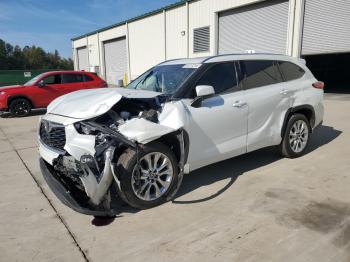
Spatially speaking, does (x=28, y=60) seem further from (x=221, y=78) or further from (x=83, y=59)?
(x=221, y=78)

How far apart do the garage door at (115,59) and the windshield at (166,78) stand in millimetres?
25272

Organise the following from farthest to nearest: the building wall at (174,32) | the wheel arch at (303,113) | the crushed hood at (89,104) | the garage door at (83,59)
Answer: the garage door at (83,59)
the building wall at (174,32)
the wheel arch at (303,113)
the crushed hood at (89,104)

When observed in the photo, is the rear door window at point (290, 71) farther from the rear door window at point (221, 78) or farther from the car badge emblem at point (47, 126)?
the car badge emblem at point (47, 126)

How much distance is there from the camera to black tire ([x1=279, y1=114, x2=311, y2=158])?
17.8ft

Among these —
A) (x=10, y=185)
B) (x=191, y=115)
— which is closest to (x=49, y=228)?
(x=10, y=185)

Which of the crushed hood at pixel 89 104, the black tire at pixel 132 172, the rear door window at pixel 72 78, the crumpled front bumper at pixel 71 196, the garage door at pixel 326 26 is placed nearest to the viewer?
the crumpled front bumper at pixel 71 196

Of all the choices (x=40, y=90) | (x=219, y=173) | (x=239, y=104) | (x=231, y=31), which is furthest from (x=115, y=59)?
(x=239, y=104)

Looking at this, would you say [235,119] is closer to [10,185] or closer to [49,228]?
[49,228]

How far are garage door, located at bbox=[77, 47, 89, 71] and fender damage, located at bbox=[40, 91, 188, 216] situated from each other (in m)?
36.0

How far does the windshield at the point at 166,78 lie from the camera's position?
4422 millimetres

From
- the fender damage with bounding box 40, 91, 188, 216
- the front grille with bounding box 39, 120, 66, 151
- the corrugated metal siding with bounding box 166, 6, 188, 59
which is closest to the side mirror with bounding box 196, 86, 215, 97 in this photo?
→ the fender damage with bounding box 40, 91, 188, 216

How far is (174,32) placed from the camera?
22.2m

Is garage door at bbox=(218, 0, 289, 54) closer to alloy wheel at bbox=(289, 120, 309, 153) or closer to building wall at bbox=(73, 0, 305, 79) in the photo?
building wall at bbox=(73, 0, 305, 79)

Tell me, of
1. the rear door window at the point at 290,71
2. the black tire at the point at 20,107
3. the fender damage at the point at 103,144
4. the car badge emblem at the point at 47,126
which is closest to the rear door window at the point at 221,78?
the fender damage at the point at 103,144
